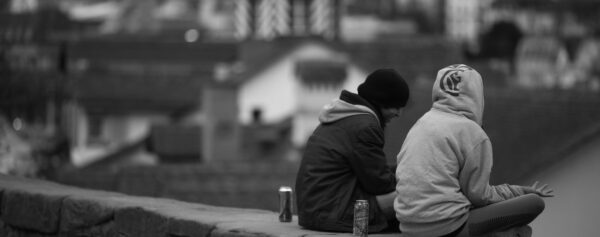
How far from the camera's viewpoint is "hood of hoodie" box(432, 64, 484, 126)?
954 cm

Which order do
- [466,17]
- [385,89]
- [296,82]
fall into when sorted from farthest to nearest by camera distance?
[466,17] → [296,82] → [385,89]

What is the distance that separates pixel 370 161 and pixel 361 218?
707 millimetres

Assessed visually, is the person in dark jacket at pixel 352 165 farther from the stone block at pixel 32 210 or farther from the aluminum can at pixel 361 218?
the stone block at pixel 32 210

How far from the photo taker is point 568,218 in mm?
21734

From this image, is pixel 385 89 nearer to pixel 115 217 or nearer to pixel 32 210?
pixel 115 217

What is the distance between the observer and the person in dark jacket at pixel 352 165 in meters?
10.0

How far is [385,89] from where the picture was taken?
402 inches

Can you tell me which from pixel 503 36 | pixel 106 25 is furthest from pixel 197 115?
pixel 503 36

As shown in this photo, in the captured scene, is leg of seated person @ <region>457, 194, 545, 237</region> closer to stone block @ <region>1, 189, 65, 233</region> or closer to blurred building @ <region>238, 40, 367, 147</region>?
stone block @ <region>1, 189, 65, 233</region>

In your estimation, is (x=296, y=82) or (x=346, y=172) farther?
(x=296, y=82)

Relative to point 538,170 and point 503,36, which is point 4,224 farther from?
point 503,36

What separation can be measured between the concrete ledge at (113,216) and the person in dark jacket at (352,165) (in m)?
0.17

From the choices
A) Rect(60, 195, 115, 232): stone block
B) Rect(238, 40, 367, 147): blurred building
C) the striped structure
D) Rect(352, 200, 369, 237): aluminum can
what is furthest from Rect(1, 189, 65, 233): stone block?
the striped structure

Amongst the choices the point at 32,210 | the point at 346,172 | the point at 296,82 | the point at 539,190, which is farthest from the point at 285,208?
the point at 296,82
